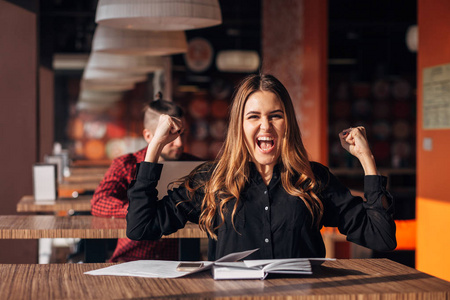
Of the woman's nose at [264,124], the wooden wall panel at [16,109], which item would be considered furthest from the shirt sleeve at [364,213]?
the wooden wall panel at [16,109]

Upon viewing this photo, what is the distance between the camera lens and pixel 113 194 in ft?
11.5

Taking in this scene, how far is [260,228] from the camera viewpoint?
222 centimetres

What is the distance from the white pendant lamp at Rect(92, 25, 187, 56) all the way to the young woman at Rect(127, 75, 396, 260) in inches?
99.2

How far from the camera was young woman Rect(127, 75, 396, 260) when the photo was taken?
7.29 ft

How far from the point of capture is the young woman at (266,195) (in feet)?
7.29

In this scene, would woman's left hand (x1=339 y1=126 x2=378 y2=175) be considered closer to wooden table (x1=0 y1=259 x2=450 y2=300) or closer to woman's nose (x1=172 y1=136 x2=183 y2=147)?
wooden table (x1=0 y1=259 x2=450 y2=300)

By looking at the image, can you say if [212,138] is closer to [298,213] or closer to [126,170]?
[126,170]

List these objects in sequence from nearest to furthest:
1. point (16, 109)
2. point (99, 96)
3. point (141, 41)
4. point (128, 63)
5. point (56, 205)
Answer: point (56, 205) < point (141, 41) < point (16, 109) < point (128, 63) < point (99, 96)

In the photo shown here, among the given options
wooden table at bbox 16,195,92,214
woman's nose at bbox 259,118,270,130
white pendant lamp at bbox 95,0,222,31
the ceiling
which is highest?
the ceiling

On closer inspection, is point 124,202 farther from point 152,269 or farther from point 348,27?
point 348,27

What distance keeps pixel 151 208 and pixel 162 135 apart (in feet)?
0.84

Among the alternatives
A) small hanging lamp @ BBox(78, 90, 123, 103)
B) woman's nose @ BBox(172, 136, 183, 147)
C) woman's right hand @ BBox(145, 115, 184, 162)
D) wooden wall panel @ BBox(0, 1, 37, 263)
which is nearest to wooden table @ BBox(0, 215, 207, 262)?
woman's nose @ BBox(172, 136, 183, 147)

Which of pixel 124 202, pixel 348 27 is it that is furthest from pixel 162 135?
pixel 348 27

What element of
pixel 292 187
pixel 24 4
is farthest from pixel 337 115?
→ pixel 292 187
